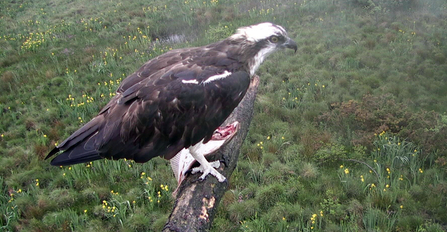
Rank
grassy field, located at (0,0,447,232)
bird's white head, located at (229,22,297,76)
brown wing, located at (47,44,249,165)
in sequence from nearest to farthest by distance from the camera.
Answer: brown wing, located at (47,44,249,165), bird's white head, located at (229,22,297,76), grassy field, located at (0,0,447,232)

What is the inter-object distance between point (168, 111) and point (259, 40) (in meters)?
1.18

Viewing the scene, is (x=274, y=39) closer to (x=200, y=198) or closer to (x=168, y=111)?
(x=168, y=111)

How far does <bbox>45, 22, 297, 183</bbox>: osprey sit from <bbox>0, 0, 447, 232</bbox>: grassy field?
1.90 m

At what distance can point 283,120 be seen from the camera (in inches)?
274

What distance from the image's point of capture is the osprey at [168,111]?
10.3ft

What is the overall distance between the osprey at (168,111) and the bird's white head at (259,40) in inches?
2.6

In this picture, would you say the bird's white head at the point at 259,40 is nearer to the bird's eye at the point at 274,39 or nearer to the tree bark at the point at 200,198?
the bird's eye at the point at 274,39

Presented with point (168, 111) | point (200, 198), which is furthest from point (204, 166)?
point (168, 111)

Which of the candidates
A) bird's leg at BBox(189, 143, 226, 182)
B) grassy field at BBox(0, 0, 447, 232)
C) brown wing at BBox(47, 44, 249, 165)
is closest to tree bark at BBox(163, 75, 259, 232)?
bird's leg at BBox(189, 143, 226, 182)

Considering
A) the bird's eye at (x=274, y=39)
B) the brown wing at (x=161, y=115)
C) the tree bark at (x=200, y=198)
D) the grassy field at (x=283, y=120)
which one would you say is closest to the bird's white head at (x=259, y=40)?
the bird's eye at (x=274, y=39)

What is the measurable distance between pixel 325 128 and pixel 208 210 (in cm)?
413

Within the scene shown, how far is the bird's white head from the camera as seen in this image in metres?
3.50

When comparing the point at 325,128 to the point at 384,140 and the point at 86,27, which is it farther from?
the point at 86,27

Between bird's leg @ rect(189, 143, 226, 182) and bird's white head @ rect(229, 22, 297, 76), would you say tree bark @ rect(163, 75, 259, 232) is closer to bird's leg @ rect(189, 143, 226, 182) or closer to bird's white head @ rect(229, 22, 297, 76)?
bird's leg @ rect(189, 143, 226, 182)
